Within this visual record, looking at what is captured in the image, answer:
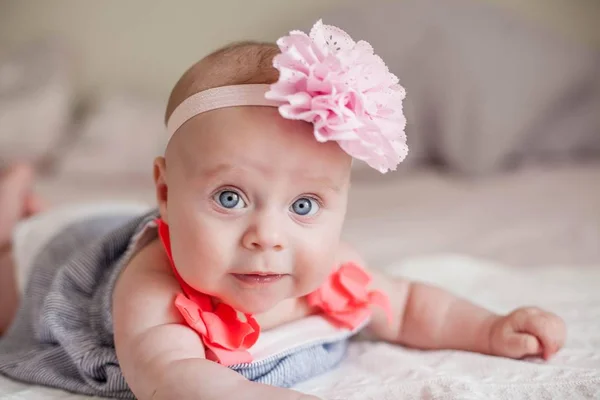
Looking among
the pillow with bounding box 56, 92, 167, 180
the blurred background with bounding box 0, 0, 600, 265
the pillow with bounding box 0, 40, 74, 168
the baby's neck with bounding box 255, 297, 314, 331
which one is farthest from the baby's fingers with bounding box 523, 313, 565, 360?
the pillow with bounding box 0, 40, 74, 168

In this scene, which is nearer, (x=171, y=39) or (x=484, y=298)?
(x=484, y=298)

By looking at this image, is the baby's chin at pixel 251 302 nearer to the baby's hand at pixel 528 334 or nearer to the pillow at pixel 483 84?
the baby's hand at pixel 528 334

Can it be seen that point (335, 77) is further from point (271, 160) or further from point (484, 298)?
point (484, 298)

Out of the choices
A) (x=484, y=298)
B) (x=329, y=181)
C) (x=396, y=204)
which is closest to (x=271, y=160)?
(x=329, y=181)

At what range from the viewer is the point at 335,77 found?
0.79m

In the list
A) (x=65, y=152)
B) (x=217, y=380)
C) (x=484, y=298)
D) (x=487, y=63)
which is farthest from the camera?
(x=65, y=152)

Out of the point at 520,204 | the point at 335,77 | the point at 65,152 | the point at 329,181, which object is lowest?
the point at 65,152

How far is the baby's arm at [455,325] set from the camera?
987mm

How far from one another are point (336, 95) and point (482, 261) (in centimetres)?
77

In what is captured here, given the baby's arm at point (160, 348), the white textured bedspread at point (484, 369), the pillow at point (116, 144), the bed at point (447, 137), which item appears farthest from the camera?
the pillow at point (116, 144)

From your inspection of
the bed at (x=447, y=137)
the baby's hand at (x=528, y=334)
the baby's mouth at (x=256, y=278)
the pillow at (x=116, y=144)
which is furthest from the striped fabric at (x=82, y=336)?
the pillow at (x=116, y=144)

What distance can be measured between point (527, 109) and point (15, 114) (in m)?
1.59

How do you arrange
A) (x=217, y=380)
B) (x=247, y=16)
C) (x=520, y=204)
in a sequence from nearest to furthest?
(x=217, y=380) → (x=520, y=204) → (x=247, y=16)

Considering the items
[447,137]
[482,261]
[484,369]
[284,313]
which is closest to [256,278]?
[284,313]
